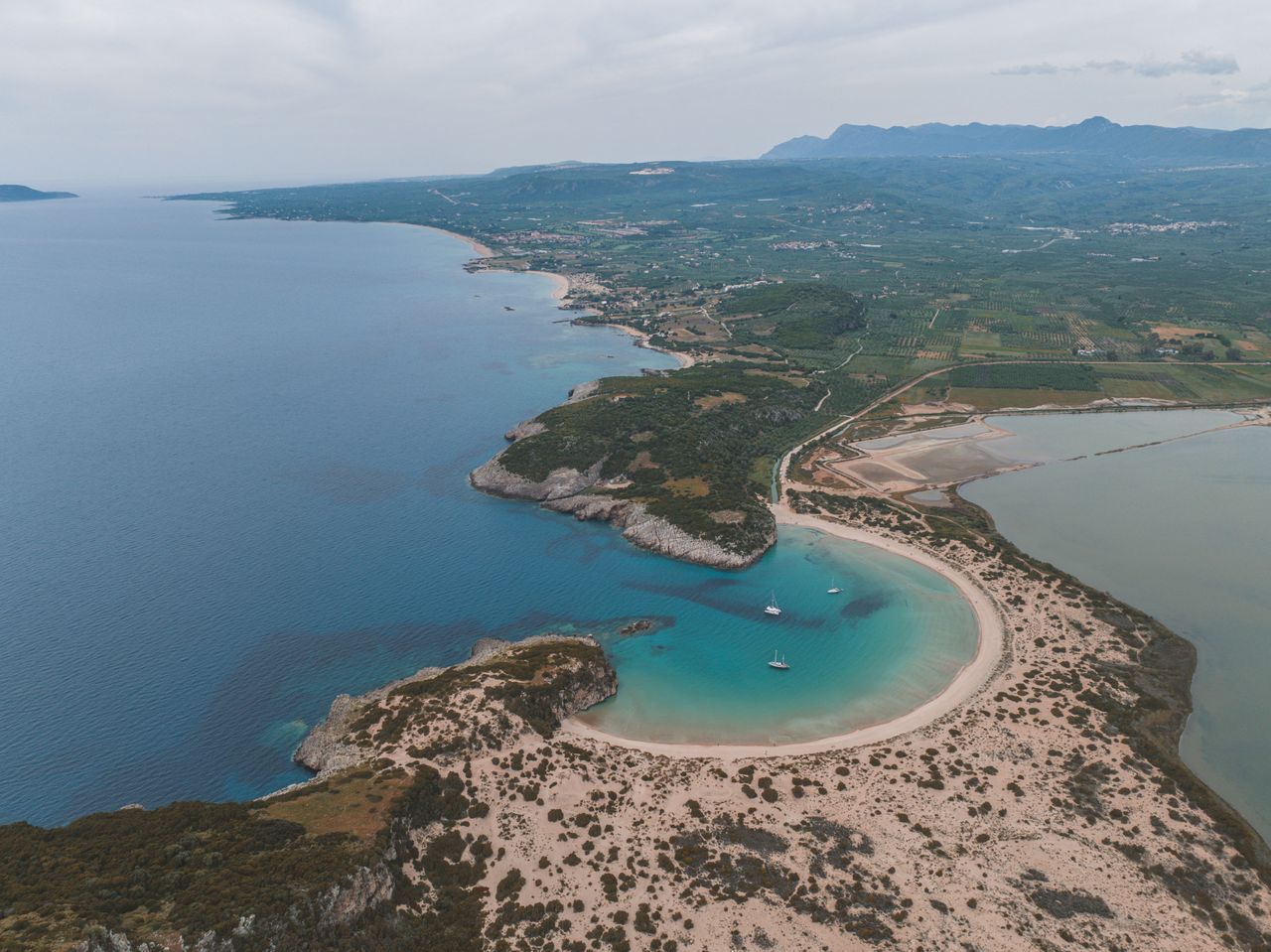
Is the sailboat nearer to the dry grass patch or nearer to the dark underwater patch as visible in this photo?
the dark underwater patch

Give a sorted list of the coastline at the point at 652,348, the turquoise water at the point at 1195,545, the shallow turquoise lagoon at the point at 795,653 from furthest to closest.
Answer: the coastline at the point at 652,348
the shallow turquoise lagoon at the point at 795,653
the turquoise water at the point at 1195,545

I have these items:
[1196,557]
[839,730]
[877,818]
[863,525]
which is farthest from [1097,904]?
[1196,557]

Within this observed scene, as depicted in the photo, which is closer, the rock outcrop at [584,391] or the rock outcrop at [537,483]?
the rock outcrop at [537,483]

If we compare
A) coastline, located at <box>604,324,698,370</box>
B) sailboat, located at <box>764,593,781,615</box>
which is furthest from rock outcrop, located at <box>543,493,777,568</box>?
coastline, located at <box>604,324,698,370</box>

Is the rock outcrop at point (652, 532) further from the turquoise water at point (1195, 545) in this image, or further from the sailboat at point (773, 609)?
the turquoise water at point (1195, 545)

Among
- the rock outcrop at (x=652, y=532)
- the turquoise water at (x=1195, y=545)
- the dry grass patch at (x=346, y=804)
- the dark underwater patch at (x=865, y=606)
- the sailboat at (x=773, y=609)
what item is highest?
the dry grass patch at (x=346, y=804)

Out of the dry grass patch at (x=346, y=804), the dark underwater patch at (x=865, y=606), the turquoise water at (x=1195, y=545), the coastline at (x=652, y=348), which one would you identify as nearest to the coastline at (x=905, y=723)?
the dark underwater patch at (x=865, y=606)

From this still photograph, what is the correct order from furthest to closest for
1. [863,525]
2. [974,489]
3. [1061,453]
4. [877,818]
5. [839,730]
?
[1061,453]
[974,489]
[863,525]
[839,730]
[877,818]

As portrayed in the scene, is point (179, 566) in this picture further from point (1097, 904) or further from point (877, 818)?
point (1097, 904)
